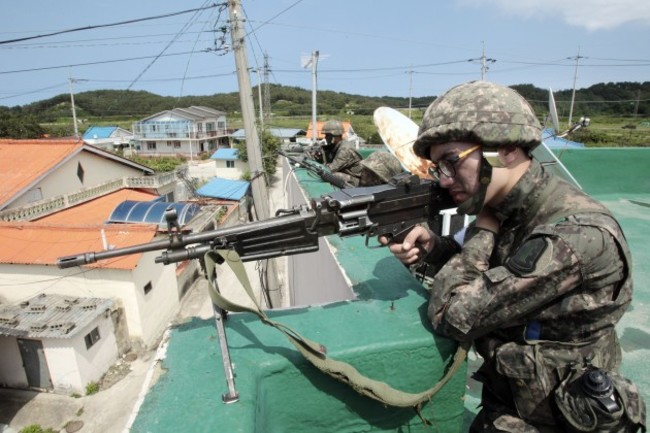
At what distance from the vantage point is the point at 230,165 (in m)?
40.7

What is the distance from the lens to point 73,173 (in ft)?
64.6

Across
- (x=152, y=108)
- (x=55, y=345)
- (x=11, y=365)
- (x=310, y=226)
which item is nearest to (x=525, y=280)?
(x=310, y=226)

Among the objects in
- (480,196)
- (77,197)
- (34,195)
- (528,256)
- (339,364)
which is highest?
(480,196)

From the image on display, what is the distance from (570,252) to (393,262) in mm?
1247

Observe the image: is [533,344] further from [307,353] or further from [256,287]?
[256,287]

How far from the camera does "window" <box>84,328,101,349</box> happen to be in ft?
34.3

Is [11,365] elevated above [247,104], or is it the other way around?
[247,104]

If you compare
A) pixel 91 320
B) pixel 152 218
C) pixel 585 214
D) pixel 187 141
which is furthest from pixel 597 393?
pixel 187 141

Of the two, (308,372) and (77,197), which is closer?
(308,372)

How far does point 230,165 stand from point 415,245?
40.4 metres

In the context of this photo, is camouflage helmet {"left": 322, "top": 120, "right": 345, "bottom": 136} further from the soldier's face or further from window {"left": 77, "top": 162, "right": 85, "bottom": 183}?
window {"left": 77, "top": 162, "right": 85, "bottom": 183}

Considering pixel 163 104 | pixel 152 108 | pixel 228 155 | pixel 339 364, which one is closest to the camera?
pixel 339 364

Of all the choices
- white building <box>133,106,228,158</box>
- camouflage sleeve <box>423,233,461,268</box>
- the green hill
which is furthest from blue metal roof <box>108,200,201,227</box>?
white building <box>133,106,228,158</box>

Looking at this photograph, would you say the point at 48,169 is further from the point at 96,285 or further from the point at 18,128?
the point at 18,128
